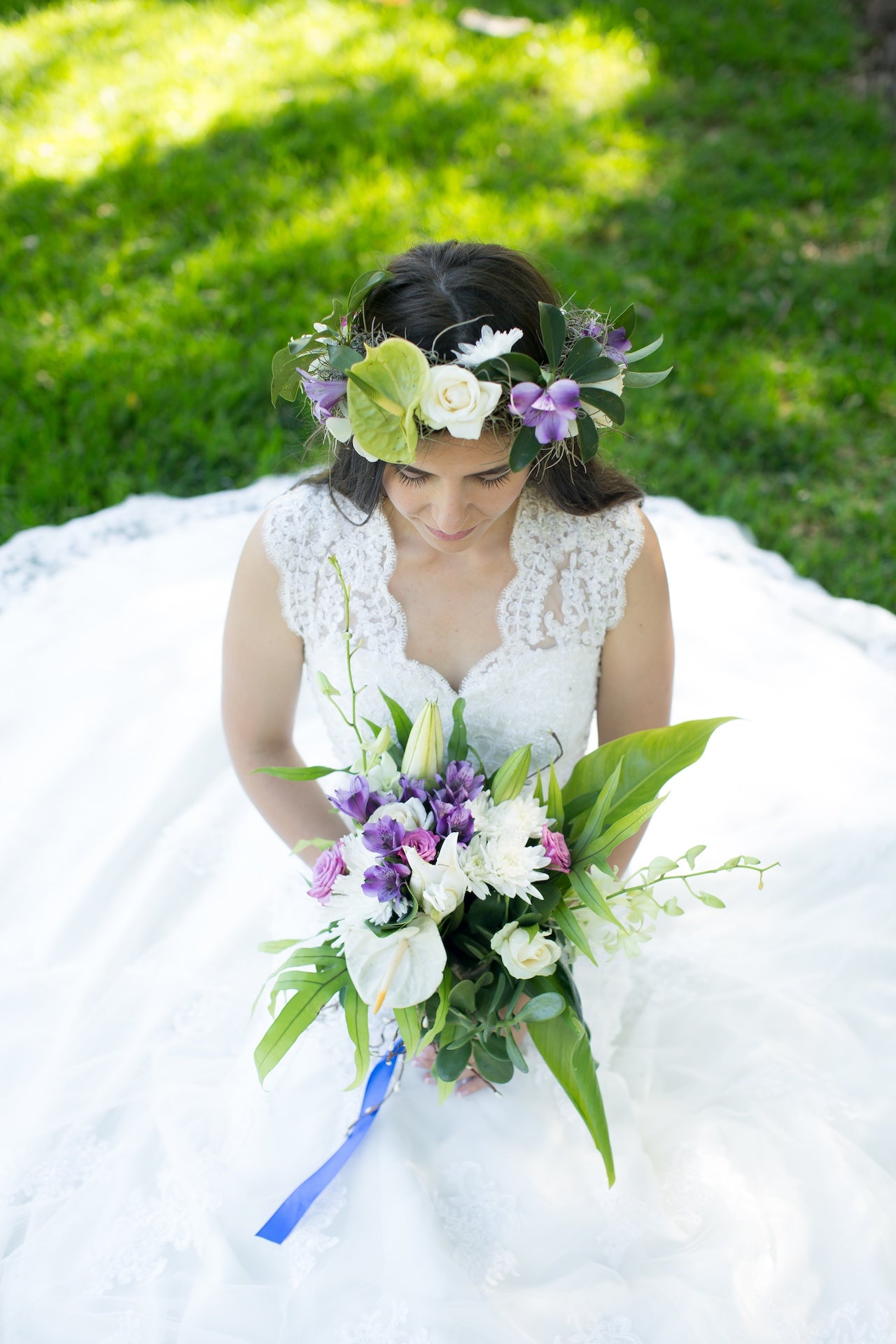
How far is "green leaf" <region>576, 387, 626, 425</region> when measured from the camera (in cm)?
173

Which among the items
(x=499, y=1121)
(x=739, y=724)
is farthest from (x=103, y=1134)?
(x=739, y=724)

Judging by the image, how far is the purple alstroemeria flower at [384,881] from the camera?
5.41 feet

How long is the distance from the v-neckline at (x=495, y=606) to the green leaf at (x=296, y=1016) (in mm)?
647

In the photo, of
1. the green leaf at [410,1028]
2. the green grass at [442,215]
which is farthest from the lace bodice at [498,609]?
the green grass at [442,215]

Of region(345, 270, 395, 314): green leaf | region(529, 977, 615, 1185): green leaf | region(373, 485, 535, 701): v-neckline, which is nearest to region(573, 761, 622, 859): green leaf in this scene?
region(529, 977, 615, 1185): green leaf

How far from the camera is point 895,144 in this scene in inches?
Answer: 229

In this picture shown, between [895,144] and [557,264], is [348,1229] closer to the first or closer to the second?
[557,264]

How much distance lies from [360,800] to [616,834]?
1.41ft

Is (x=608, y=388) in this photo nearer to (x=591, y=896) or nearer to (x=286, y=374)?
(x=286, y=374)

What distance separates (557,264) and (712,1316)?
435 centimetres

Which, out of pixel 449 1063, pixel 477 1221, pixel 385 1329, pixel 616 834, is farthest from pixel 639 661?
pixel 385 1329

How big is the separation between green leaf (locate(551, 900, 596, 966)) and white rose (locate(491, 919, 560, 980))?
0.24 feet

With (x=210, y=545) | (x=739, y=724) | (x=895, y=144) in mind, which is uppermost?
(x=895, y=144)

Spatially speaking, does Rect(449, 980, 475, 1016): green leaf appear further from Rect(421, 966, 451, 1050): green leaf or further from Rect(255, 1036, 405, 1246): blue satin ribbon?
Rect(255, 1036, 405, 1246): blue satin ribbon
